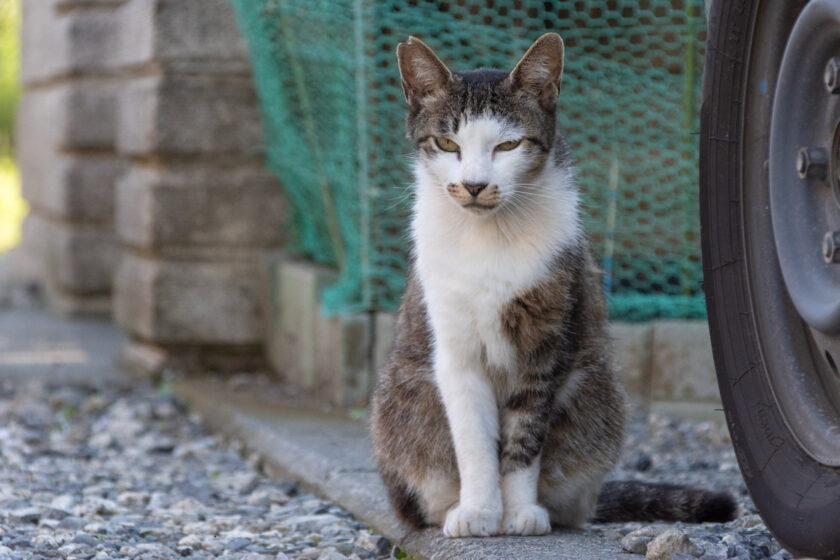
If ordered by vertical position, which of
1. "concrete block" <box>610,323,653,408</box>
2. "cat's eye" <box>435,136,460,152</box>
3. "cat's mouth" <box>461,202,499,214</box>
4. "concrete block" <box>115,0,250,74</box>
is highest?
"concrete block" <box>115,0,250,74</box>

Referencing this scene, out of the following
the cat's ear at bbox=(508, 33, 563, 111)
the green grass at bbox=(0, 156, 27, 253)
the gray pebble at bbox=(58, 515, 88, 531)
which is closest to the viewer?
the cat's ear at bbox=(508, 33, 563, 111)

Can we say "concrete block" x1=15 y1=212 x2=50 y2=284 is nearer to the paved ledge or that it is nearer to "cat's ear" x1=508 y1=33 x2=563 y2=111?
the paved ledge

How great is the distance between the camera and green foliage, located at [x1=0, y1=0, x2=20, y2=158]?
1617 cm

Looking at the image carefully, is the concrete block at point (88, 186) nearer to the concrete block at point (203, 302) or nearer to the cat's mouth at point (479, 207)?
the concrete block at point (203, 302)

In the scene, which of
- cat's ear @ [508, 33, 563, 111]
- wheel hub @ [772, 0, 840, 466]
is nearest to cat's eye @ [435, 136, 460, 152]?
cat's ear @ [508, 33, 563, 111]

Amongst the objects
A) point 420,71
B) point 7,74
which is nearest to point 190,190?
point 420,71

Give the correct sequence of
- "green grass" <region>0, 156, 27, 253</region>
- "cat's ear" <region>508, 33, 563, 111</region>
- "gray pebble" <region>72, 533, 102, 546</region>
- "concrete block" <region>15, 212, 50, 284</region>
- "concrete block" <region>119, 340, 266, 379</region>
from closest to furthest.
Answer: "cat's ear" <region>508, 33, 563, 111</region> → "gray pebble" <region>72, 533, 102, 546</region> → "concrete block" <region>119, 340, 266, 379</region> → "concrete block" <region>15, 212, 50, 284</region> → "green grass" <region>0, 156, 27, 253</region>

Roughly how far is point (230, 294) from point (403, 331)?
264 centimetres

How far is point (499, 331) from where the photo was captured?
2.62 metres

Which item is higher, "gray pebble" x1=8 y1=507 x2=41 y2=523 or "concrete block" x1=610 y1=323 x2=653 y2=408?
"concrete block" x1=610 y1=323 x2=653 y2=408

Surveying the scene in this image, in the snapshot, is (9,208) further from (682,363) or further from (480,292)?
(480,292)

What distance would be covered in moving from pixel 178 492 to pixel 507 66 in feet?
7.01

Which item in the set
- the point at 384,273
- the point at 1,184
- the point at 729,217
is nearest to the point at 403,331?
the point at 729,217

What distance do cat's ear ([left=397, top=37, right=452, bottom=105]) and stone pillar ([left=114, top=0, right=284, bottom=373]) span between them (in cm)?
261
